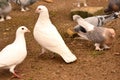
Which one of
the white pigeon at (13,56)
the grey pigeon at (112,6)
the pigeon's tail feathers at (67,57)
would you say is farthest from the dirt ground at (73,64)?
the grey pigeon at (112,6)

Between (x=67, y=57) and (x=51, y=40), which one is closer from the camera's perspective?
(x=67, y=57)

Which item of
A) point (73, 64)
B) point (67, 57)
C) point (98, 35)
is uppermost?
point (98, 35)

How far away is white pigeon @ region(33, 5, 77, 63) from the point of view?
619 centimetres

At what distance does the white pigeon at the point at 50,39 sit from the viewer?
6.19 metres

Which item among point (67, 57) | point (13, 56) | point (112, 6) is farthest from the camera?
point (112, 6)

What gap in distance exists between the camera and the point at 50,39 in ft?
20.7

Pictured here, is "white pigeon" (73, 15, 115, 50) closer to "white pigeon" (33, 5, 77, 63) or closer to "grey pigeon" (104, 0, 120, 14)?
"white pigeon" (33, 5, 77, 63)

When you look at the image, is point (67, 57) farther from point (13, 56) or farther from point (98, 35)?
point (13, 56)

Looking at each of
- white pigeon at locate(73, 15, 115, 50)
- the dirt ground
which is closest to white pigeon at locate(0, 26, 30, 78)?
the dirt ground

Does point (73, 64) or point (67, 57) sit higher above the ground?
point (67, 57)

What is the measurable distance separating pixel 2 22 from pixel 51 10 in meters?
1.54

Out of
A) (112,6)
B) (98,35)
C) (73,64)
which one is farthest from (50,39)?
(112,6)

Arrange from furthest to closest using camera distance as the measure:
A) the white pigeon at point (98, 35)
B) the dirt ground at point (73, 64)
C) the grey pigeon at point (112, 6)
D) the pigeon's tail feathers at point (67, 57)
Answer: the grey pigeon at point (112, 6) < the white pigeon at point (98, 35) < the pigeon's tail feathers at point (67, 57) < the dirt ground at point (73, 64)

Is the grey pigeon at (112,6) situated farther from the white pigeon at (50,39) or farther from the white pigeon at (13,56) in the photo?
the white pigeon at (13,56)
